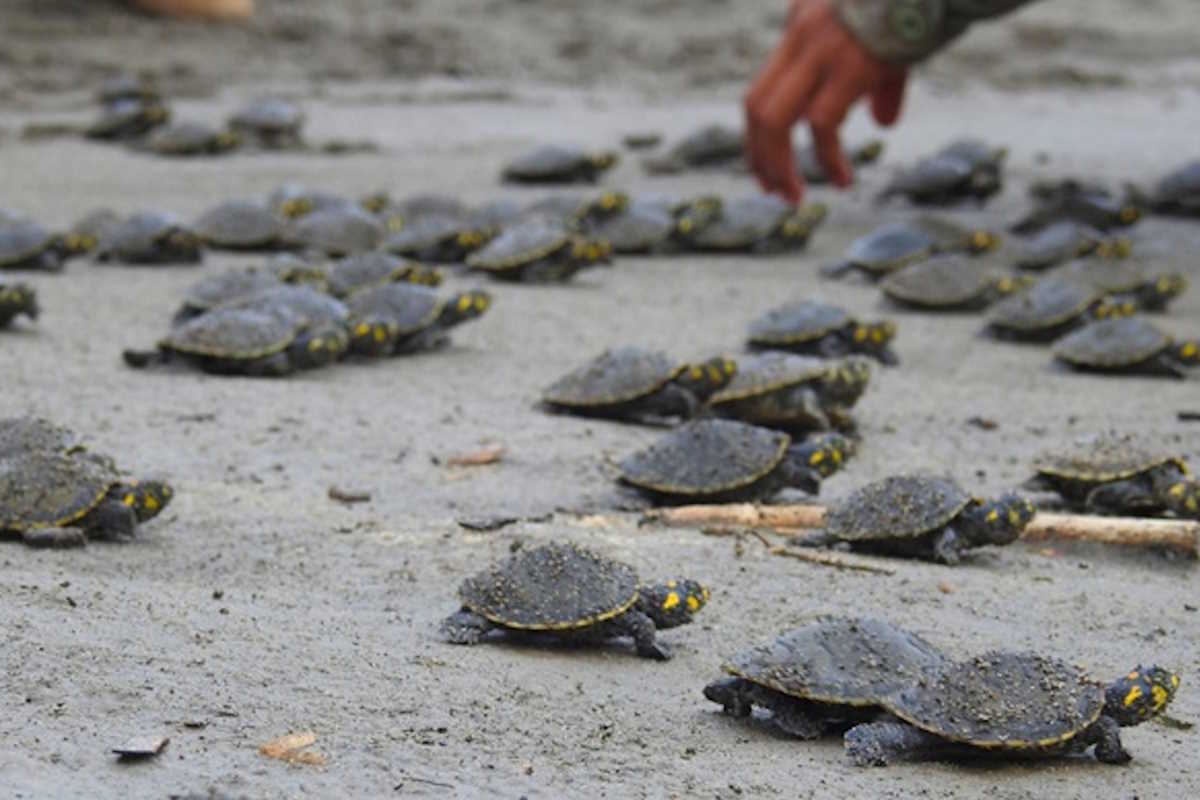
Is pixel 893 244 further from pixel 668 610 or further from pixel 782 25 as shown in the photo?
pixel 782 25

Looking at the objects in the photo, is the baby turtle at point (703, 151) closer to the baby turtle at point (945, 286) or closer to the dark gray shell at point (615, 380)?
the baby turtle at point (945, 286)

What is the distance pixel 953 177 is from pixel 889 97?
3.55 feet

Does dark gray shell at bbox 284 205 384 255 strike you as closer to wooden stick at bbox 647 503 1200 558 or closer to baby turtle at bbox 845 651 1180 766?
wooden stick at bbox 647 503 1200 558

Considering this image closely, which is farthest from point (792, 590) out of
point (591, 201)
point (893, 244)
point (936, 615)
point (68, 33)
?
point (68, 33)

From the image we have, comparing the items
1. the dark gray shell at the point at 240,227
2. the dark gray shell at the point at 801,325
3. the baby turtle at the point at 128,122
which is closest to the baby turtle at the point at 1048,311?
the dark gray shell at the point at 801,325

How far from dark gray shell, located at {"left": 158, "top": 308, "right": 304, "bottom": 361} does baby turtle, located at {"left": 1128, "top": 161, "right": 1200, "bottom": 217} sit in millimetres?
5196

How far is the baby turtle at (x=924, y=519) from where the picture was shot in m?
4.16

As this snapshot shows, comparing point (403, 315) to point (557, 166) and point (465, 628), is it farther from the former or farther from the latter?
point (557, 166)

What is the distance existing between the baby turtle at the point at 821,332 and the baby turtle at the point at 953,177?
353 centimetres

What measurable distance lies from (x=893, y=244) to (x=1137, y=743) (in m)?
4.88

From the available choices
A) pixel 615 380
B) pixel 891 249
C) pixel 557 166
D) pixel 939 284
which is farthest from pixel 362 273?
pixel 557 166

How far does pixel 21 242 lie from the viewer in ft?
24.0

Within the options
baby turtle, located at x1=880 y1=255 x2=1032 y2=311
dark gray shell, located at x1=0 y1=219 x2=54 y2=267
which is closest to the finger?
baby turtle, located at x1=880 y1=255 x2=1032 y2=311

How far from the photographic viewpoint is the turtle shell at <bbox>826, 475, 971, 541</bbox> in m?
4.15
